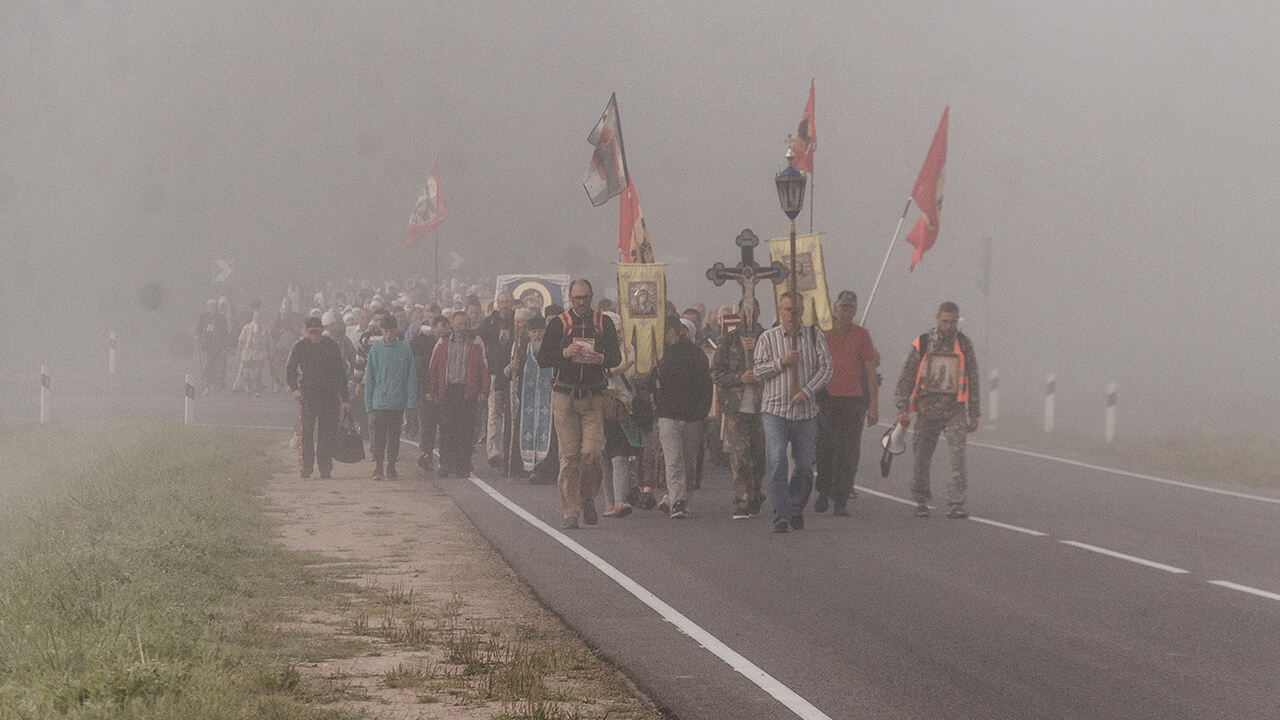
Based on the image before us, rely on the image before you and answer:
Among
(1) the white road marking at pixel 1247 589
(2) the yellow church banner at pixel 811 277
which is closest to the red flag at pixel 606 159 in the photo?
(2) the yellow church banner at pixel 811 277

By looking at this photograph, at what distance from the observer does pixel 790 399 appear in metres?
13.0

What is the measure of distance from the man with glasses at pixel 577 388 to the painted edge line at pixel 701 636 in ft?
1.34

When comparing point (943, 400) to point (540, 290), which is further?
point (540, 290)

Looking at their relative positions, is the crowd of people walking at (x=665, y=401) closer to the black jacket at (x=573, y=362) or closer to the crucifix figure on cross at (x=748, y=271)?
the black jacket at (x=573, y=362)

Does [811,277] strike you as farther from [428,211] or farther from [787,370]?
[428,211]

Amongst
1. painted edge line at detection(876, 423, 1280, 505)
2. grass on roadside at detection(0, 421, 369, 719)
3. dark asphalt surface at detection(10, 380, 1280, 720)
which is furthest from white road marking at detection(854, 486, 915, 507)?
grass on roadside at detection(0, 421, 369, 719)

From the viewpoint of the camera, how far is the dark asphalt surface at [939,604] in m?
7.03

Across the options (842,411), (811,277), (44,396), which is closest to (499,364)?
(811,277)

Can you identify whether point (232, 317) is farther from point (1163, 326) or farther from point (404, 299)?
point (1163, 326)

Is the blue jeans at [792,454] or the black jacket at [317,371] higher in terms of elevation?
the black jacket at [317,371]

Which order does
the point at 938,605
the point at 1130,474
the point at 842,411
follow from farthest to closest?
the point at 1130,474, the point at 842,411, the point at 938,605

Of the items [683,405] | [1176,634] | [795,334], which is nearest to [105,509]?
[683,405]

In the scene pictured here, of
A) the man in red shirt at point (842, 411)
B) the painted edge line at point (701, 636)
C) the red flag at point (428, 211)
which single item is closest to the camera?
the painted edge line at point (701, 636)

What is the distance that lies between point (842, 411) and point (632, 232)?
6.30 m
